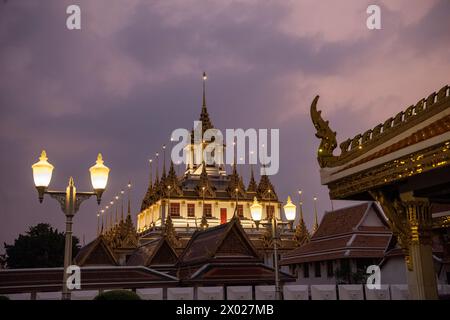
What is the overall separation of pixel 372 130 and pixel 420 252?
6.32 ft

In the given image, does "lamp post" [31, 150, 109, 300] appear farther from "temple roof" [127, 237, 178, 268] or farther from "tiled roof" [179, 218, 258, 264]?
"temple roof" [127, 237, 178, 268]

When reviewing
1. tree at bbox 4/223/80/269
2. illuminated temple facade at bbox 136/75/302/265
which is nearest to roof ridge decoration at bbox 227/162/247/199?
illuminated temple facade at bbox 136/75/302/265

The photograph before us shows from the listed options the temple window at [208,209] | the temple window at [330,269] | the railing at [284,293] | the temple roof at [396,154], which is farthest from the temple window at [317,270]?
the temple window at [208,209]

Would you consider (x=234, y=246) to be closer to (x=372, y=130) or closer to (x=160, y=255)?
(x=160, y=255)

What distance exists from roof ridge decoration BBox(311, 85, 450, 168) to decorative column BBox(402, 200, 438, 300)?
1.05m

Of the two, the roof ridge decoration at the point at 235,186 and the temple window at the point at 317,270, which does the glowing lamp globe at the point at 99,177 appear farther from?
the roof ridge decoration at the point at 235,186

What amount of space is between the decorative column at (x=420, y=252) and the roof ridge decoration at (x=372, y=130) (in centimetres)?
105

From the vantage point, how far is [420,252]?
6.91m

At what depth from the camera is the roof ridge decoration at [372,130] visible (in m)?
6.32

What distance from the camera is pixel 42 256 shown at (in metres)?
43.7

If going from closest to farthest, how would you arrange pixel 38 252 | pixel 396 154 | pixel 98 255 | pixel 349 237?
pixel 396 154, pixel 98 255, pixel 349 237, pixel 38 252

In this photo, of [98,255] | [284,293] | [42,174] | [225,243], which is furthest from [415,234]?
[98,255]
